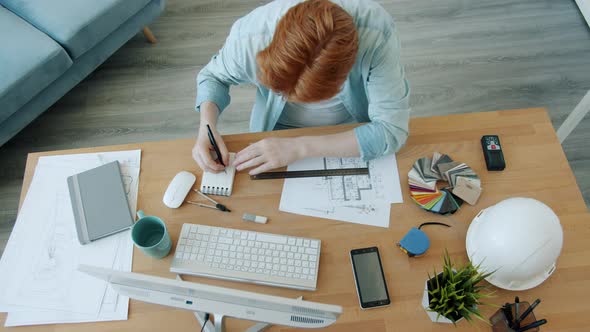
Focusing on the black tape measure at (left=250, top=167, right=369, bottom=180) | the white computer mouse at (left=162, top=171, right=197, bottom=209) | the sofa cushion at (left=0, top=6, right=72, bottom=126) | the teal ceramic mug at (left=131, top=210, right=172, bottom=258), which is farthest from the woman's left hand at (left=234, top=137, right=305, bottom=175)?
the sofa cushion at (left=0, top=6, right=72, bottom=126)

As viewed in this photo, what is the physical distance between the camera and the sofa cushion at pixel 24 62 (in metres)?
1.65

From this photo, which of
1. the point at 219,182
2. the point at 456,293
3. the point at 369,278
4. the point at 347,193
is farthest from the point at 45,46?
the point at 456,293

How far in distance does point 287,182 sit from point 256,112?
1.05 ft

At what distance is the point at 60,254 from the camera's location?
99 cm

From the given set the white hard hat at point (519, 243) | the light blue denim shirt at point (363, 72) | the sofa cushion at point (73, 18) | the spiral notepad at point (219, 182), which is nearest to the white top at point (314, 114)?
the light blue denim shirt at point (363, 72)

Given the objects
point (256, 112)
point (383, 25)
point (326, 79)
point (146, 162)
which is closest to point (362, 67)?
point (383, 25)

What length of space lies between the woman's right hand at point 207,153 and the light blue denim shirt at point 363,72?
0.45ft

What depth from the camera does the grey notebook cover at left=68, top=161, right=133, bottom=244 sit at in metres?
1.01

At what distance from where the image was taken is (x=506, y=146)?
110cm

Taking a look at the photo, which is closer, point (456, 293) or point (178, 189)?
point (456, 293)

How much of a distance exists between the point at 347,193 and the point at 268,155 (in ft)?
0.74

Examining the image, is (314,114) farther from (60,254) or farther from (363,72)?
(60,254)

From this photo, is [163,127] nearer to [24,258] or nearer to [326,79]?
[24,258]

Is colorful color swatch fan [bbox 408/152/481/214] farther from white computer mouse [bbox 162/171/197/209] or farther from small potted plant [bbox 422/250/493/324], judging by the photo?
white computer mouse [bbox 162/171/197/209]
